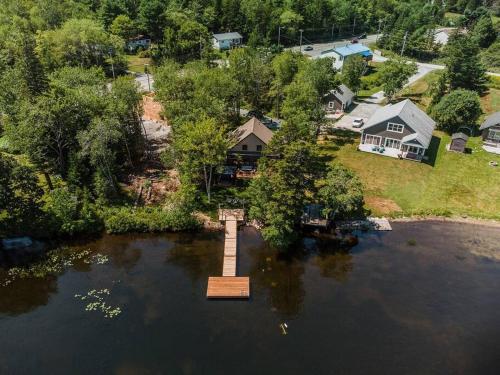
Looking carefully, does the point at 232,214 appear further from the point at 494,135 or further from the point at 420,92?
the point at 420,92

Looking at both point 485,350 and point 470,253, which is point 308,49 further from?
point 485,350

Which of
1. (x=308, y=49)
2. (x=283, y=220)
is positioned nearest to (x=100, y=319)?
(x=283, y=220)

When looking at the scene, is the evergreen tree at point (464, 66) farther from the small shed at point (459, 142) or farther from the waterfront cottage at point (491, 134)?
the small shed at point (459, 142)

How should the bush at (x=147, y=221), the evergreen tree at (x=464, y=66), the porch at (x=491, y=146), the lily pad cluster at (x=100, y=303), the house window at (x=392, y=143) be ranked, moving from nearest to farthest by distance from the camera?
the lily pad cluster at (x=100, y=303) < the bush at (x=147, y=221) < the house window at (x=392, y=143) < the porch at (x=491, y=146) < the evergreen tree at (x=464, y=66)

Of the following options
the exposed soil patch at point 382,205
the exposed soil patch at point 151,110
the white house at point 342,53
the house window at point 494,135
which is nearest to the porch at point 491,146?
the house window at point 494,135

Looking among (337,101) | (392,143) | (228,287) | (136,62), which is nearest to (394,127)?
(392,143)
